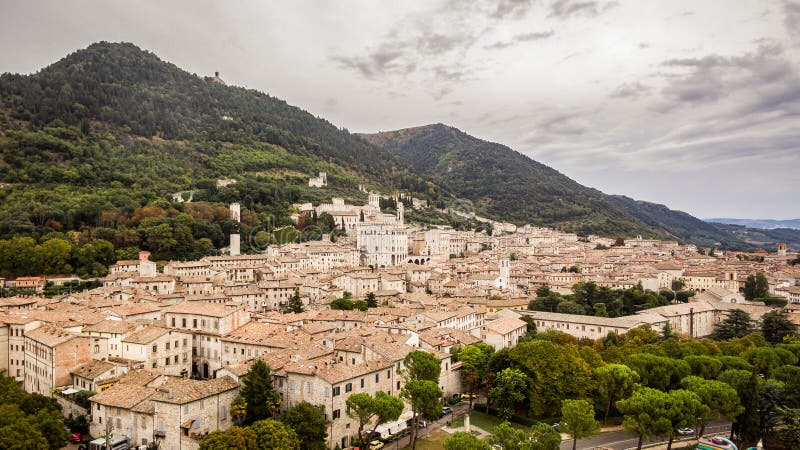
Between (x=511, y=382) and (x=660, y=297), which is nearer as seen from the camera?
(x=511, y=382)

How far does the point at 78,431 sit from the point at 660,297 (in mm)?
59418

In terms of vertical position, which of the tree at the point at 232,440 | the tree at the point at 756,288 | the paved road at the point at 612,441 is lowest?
the paved road at the point at 612,441

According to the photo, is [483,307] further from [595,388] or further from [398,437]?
[398,437]

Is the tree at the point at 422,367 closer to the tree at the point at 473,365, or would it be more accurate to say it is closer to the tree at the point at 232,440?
the tree at the point at 473,365

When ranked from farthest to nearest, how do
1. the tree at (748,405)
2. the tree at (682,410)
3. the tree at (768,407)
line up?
the tree at (768,407) < the tree at (748,405) < the tree at (682,410)

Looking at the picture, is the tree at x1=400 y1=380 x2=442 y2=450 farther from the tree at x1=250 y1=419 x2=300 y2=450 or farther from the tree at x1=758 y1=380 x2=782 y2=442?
the tree at x1=758 y1=380 x2=782 y2=442

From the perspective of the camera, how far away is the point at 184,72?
180 metres

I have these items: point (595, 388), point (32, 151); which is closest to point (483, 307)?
point (595, 388)

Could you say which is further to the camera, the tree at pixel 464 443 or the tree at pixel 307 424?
the tree at pixel 307 424

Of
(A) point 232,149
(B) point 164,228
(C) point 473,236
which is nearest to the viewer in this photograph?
(B) point 164,228

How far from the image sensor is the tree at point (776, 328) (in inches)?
1905

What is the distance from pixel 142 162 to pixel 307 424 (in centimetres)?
9454

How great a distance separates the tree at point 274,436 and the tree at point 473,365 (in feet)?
45.1

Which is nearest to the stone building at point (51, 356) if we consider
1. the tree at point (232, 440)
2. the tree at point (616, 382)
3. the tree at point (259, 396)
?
the tree at point (259, 396)
